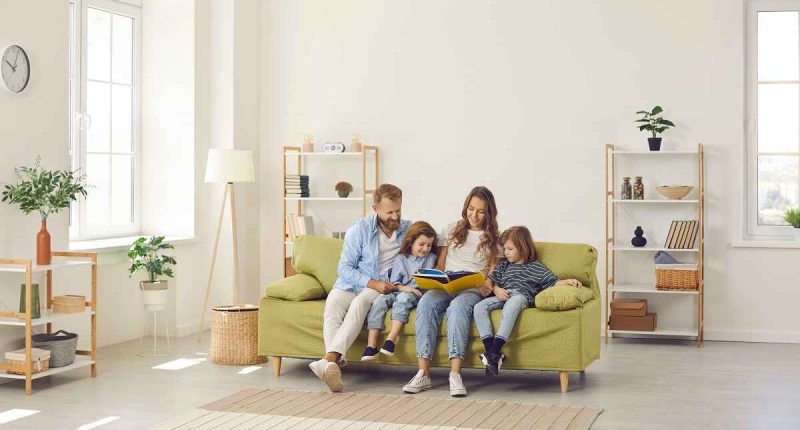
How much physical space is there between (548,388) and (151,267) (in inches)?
104

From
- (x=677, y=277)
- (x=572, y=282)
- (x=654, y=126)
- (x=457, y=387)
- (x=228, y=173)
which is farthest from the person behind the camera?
(x=228, y=173)

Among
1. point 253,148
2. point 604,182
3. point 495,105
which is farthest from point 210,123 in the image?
point 604,182

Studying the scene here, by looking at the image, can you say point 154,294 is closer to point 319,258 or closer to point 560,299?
point 319,258

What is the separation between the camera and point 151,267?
6363mm

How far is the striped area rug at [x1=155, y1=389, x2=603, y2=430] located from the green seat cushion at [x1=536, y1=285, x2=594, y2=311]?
558 mm

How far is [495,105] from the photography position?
7328mm

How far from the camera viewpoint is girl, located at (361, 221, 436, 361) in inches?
208

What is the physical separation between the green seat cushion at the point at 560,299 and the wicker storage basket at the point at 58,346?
2.52 meters

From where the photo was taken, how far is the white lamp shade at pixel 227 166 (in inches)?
273

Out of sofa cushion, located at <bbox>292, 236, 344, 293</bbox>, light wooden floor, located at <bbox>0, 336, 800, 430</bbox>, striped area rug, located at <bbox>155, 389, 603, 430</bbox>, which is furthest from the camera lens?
sofa cushion, located at <bbox>292, 236, 344, 293</bbox>

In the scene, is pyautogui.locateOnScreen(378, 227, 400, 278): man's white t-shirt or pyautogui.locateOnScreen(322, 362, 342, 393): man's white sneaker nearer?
pyautogui.locateOnScreen(322, 362, 342, 393): man's white sneaker

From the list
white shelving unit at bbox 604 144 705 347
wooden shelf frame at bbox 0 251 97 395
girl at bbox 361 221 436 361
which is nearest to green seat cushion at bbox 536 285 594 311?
girl at bbox 361 221 436 361

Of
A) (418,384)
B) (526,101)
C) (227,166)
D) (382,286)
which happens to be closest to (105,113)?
(227,166)

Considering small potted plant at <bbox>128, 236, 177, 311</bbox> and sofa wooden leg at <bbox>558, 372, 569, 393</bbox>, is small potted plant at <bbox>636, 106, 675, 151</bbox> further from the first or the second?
small potted plant at <bbox>128, 236, 177, 311</bbox>
